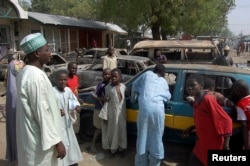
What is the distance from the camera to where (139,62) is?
928cm

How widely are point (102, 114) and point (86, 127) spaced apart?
36.7 inches

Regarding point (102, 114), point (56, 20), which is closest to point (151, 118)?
point (102, 114)

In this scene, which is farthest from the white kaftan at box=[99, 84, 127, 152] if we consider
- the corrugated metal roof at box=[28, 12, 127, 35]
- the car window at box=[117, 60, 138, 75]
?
the corrugated metal roof at box=[28, 12, 127, 35]

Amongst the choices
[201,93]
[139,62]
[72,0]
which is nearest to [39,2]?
[72,0]

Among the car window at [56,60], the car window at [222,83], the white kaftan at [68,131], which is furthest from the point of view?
the car window at [56,60]

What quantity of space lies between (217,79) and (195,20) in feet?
60.5

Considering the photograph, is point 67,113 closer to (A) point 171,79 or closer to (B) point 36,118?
(B) point 36,118

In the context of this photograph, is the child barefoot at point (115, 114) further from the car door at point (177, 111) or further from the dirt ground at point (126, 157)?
the car door at point (177, 111)

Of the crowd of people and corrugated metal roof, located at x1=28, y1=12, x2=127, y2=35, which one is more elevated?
corrugated metal roof, located at x1=28, y1=12, x2=127, y2=35

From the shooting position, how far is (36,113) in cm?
256

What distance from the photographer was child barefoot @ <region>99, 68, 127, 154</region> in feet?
15.6

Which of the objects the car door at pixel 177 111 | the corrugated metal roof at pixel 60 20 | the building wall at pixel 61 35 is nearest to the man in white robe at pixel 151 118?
the car door at pixel 177 111

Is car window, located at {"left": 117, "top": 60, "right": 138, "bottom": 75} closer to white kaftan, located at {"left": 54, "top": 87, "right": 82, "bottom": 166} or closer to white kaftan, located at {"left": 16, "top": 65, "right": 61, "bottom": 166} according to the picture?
white kaftan, located at {"left": 54, "top": 87, "right": 82, "bottom": 166}

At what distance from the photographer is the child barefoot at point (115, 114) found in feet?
15.6
